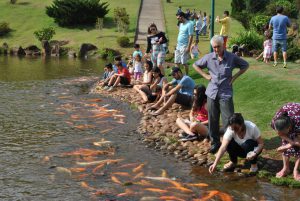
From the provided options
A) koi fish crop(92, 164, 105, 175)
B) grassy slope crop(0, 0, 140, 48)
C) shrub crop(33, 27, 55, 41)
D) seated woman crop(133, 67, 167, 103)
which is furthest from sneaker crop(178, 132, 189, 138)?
shrub crop(33, 27, 55, 41)

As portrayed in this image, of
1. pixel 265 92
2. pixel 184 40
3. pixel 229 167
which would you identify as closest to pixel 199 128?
pixel 229 167

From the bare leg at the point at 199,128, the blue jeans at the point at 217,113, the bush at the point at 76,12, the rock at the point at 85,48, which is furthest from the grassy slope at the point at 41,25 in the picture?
the blue jeans at the point at 217,113

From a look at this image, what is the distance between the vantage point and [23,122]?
13.9 metres

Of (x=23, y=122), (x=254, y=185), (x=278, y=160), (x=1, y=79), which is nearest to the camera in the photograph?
(x=254, y=185)

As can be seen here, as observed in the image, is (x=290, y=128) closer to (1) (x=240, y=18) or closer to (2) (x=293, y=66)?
(2) (x=293, y=66)

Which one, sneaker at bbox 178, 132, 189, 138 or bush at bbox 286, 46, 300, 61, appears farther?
bush at bbox 286, 46, 300, 61

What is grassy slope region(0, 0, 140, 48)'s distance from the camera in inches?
1565

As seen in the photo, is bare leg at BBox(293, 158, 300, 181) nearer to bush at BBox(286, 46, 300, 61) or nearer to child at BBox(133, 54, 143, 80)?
child at BBox(133, 54, 143, 80)

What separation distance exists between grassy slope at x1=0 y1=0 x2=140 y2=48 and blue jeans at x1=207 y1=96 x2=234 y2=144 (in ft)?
88.6

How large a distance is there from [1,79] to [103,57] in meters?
12.5

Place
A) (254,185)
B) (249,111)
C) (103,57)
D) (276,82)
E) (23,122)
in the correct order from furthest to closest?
(103,57)
(276,82)
(23,122)
(249,111)
(254,185)

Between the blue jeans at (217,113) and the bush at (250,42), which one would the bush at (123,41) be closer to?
the bush at (250,42)

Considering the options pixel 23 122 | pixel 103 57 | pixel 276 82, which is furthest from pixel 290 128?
Answer: pixel 103 57

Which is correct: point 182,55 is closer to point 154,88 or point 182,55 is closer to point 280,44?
point 154,88
